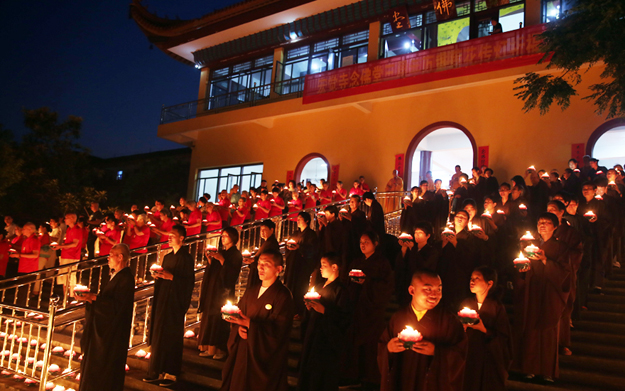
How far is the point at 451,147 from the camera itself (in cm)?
A: 1795

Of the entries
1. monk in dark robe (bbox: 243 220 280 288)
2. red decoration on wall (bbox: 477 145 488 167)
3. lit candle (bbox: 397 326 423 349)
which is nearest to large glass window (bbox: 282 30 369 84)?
red decoration on wall (bbox: 477 145 488 167)

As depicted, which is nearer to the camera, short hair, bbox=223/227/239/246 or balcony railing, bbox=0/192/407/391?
balcony railing, bbox=0/192/407/391

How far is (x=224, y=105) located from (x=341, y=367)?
53.4 ft

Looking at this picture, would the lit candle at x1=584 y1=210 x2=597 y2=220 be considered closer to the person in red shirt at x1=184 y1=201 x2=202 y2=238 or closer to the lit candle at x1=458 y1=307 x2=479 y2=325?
the lit candle at x1=458 y1=307 x2=479 y2=325

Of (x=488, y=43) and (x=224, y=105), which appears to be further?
(x=224, y=105)

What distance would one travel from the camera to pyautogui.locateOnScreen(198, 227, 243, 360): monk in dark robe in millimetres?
6324

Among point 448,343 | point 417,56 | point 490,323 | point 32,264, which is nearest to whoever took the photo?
point 448,343

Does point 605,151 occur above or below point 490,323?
above

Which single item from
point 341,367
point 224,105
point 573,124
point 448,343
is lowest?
point 341,367

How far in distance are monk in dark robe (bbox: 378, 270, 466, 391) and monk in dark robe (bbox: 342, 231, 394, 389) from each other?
1796mm

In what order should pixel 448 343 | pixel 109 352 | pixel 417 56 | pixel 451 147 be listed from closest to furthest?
1. pixel 448 343
2. pixel 109 352
3. pixel 417 56
4. pixel 451 147

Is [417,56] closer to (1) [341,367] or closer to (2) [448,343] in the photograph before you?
(1) [341,367]

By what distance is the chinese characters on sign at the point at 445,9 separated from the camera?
48.6ft

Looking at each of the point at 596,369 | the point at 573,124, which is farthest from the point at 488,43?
the point at 596,369
